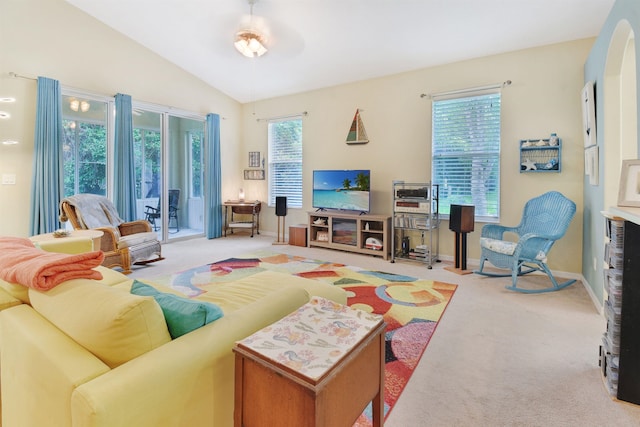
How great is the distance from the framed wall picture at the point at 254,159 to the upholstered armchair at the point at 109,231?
284 cm

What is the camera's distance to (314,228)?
18.4 feet

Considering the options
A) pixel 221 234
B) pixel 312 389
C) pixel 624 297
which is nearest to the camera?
pixel 312 389

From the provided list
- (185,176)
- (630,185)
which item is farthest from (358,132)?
(630,185)

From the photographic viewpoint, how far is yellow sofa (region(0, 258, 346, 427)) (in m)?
0.80

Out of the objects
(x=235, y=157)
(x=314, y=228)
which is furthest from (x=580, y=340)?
(x=235, y=157)

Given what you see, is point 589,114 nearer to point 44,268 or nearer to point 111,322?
point 111,322

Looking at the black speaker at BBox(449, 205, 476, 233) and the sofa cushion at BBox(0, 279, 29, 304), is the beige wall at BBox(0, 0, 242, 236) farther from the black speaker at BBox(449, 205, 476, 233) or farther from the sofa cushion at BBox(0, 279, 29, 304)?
the black speaker at BBox(449, 205, 476, 233)

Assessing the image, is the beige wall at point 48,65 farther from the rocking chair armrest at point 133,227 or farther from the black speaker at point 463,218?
the black speaker at point 463,218

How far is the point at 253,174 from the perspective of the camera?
6812 millimetres

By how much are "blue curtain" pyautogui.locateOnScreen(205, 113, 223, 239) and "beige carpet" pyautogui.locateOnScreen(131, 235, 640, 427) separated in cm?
470

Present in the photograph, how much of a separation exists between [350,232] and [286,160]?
2.09 metres

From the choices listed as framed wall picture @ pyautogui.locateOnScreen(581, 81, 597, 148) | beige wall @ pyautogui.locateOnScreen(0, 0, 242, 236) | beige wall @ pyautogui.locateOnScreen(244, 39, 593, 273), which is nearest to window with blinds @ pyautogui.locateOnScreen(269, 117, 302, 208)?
beige wall @ pyautogui.locateOnScreen(244, 39, 593, 273)

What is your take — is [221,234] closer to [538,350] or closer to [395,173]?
[395,173]

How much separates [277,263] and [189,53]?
147 inches
